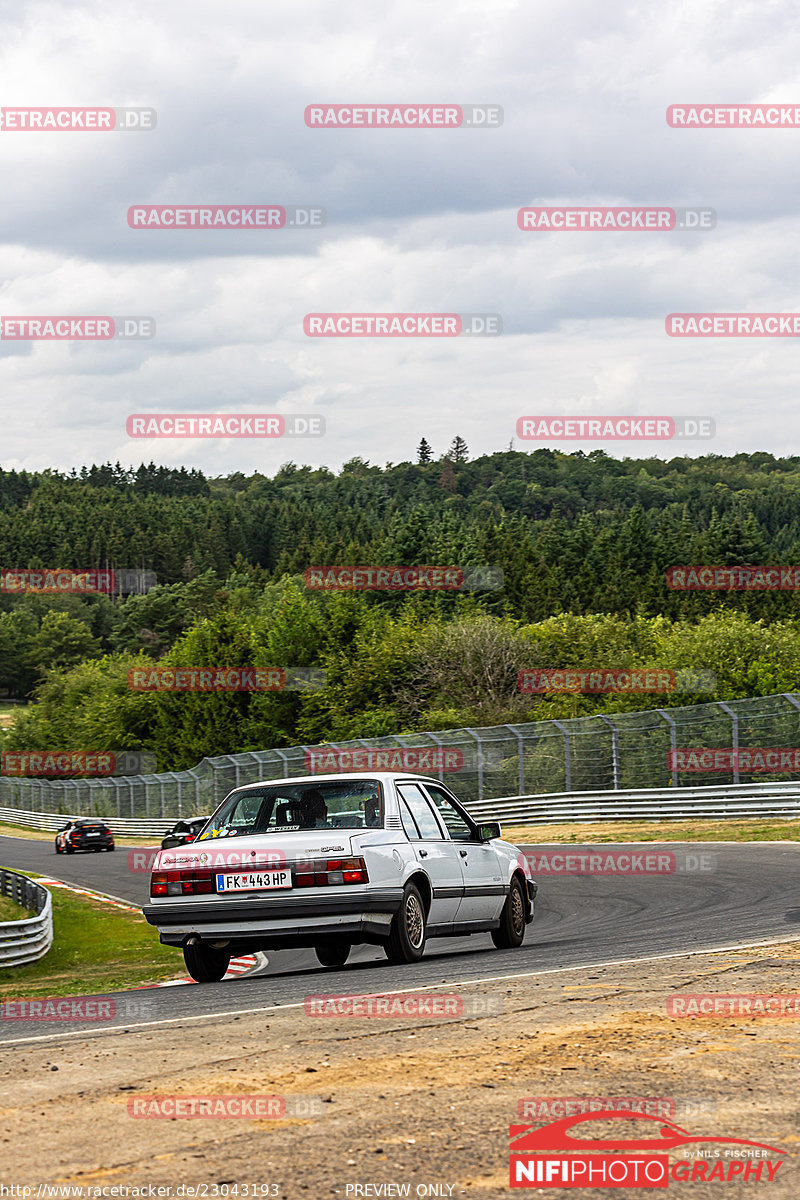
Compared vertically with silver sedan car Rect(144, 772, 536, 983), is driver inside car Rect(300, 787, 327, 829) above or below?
above

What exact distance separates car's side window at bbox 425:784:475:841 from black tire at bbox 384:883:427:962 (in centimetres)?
95

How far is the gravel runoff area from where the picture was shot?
4328 mm

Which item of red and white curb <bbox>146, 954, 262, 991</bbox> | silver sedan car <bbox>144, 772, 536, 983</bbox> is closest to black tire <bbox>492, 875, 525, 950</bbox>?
silver sedan car <bbox>144, 772, 536, 983</bbox>

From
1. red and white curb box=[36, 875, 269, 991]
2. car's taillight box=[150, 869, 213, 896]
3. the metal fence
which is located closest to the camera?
car's taillight box=[150, 869, 213, 896]

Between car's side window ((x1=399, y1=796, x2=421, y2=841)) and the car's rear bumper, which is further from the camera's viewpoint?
car's side window ((x1=399, y1=796, x2=421, y2=841))

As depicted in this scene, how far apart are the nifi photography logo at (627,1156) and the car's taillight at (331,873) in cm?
479

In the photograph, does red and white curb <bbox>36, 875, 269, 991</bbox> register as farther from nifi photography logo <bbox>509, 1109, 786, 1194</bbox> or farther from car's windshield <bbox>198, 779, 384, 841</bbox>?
nifi photography logo <bbox>509, 1109, 786, 1194</bbox>

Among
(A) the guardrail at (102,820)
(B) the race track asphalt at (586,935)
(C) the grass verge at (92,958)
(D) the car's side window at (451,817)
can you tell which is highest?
(D) the car's side window at (451,817)

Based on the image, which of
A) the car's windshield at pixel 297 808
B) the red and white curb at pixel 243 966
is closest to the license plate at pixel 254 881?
the car's windshield at pixel 297 808

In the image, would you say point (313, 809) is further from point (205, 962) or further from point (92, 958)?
point (92, 958)

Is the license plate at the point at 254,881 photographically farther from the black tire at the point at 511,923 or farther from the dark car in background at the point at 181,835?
the black tire at the point at 511,923

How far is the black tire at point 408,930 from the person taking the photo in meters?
9.77

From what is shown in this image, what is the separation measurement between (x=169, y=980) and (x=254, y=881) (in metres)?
5.00

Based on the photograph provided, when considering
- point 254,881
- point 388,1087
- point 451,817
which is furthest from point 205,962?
point 388,1087
